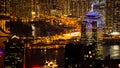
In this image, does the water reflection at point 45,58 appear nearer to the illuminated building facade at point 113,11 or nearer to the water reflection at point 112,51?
the water reflection at point 112,51

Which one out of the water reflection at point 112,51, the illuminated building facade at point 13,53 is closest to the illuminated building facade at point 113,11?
the water reflection at point 112,51

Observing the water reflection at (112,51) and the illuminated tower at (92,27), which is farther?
the water reflection at (112,51)

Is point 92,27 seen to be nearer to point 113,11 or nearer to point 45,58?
point 113,11

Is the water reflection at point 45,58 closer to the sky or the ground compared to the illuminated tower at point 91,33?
closer to the ground

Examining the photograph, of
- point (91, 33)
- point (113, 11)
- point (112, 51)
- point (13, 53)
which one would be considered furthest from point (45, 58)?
point (113, 11)

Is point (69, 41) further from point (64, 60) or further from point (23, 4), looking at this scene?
point (23, 4)

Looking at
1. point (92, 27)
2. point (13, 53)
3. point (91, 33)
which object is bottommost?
point (13, 53)

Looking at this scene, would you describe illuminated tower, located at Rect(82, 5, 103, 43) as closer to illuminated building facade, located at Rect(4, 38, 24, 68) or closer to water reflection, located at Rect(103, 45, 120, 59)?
water reflection, located at Rect(103, 45, 120, 59)
